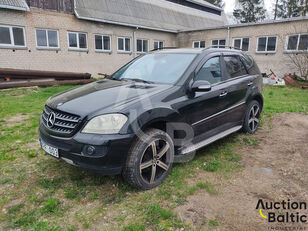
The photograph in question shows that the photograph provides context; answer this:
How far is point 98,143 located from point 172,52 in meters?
2.28

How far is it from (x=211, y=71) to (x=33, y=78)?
37.0 feet

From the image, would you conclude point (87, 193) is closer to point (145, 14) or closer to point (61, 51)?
point (61, 51)

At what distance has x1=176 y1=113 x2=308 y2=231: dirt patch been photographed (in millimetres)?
2447

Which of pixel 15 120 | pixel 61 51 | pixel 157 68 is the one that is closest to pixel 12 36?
pixel 61 51

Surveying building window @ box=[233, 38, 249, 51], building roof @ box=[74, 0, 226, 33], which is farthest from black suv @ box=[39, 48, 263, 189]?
building window @ box=[233, 38, 249, 51]

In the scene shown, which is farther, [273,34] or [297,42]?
[273,34]

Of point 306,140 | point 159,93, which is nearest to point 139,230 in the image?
point 159,93

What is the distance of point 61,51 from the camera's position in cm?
1412

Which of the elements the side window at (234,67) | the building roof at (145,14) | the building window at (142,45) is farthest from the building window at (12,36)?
the side window at (234,67)

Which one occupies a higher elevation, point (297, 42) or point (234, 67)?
point (297, 42)

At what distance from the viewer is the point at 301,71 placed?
14766 millimetres

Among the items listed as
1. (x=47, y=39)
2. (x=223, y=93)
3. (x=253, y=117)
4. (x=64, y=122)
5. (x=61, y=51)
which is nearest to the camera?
(x=64, y=122)

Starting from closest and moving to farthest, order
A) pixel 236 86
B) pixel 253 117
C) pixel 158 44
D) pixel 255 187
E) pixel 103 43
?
pixel 255 187
pixel 236 86
pixel 253 117
pixel 103 43
pixel 158 44

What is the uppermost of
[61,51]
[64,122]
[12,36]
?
[12,36]
